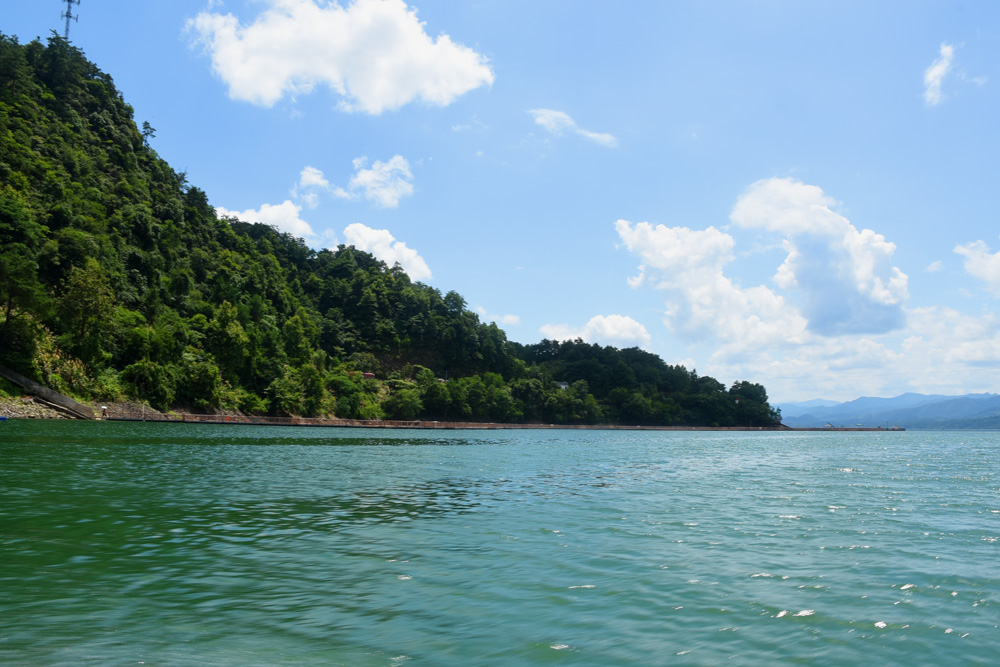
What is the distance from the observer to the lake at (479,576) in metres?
7.50

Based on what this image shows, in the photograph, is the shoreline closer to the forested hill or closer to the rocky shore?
the rocky shore

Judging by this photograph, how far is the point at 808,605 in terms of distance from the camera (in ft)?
31.2

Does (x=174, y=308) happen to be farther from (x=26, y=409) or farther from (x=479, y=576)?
(x=479, y=576)

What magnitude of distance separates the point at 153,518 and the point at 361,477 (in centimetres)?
1370

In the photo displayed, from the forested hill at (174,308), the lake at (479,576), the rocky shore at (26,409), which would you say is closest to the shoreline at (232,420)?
the rocky shore at (26,409)

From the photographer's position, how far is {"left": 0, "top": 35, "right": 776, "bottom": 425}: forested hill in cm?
7144

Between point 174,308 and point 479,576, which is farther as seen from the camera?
point 174,308

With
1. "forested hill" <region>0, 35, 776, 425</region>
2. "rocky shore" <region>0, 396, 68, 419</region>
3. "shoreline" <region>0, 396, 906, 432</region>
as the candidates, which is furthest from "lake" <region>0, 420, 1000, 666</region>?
"forested hill" <region>0, 35, 776, 425</region>

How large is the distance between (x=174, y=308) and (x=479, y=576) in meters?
112

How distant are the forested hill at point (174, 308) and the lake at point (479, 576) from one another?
58764mm

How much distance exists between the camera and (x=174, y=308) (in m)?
106

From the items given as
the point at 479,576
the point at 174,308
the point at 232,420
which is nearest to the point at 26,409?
the point at 232,420

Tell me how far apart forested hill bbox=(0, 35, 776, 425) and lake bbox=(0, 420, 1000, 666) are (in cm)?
5876

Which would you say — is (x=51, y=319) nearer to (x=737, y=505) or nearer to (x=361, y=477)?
(x=361, y=477)
